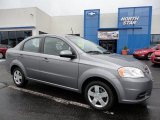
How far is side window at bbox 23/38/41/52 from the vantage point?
5.79 m

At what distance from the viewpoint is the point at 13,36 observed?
1066 inches

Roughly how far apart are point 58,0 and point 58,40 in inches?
1337

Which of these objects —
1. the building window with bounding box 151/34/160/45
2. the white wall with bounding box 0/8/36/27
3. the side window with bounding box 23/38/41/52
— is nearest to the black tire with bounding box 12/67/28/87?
the side window with bounding box 23/38/41/52

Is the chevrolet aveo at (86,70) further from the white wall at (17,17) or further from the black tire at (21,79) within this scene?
the white wall at (17,17)

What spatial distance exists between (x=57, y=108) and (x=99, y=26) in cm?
2761

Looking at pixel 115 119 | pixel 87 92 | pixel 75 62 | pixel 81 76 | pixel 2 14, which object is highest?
pixel 2 14

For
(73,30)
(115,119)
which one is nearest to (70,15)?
(73,30)

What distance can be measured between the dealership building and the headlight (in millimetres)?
23115

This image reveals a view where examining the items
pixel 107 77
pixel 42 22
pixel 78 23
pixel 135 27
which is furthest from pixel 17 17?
pixel 107 77

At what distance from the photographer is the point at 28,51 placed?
19.6ft

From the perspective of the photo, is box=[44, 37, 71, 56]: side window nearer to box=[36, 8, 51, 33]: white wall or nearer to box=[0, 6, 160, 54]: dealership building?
box=[0, 6, 160, 54]: dealership building

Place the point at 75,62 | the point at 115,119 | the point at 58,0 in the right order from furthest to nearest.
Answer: the point at 58,0, the point at 75,62, the point at 115,119

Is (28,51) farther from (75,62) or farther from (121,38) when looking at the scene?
(121,38)

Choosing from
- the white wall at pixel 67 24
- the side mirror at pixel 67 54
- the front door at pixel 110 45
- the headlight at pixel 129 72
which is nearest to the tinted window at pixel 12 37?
the white wall at pixel 67 24
